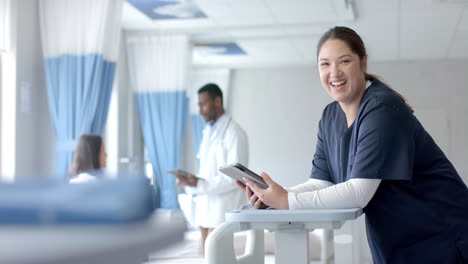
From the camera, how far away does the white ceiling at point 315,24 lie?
284 inches

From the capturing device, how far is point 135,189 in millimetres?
413

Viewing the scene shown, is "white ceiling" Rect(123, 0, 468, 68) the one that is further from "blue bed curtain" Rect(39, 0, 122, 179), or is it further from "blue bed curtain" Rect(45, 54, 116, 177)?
"blue bed curtain" Rect(45, 54, 116, 177)

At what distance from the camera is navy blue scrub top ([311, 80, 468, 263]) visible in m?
1.65

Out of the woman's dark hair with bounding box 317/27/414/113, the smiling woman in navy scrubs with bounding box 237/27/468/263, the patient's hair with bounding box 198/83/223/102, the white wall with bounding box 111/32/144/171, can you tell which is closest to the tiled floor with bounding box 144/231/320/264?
the smiling woman in navy scrubs with bounding box 237/27/468/263

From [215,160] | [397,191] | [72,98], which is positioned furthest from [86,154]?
[397,191]

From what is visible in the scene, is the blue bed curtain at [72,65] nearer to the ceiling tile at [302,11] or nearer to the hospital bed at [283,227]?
the ceiling tile at [302,11]

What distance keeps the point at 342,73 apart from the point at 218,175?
298cm

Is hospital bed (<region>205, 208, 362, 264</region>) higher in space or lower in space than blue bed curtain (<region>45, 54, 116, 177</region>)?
lower

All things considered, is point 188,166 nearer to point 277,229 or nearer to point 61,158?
point 61,158

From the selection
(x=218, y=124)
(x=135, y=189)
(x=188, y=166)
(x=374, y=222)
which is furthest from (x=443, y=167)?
(x=188, y=166)

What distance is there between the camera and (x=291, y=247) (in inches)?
70.1

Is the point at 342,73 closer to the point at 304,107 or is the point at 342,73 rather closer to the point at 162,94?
the point at 162,94

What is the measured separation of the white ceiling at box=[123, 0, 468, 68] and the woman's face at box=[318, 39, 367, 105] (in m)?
5.17

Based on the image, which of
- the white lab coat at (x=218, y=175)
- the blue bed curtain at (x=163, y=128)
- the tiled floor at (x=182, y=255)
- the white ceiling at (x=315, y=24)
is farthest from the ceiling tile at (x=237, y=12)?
the tiled floor at (x=182, y=255)
